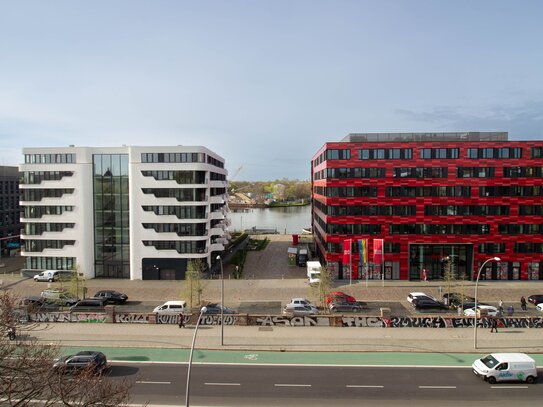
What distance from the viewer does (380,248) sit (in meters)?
53.1

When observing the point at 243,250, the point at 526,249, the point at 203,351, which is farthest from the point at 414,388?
the point at 243,250

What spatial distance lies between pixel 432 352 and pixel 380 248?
73.0ft

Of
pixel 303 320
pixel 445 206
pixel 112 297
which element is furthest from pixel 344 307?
pixel 112 297

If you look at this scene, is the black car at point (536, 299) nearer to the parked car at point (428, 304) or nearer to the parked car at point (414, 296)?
the parked car at point (428, 304)

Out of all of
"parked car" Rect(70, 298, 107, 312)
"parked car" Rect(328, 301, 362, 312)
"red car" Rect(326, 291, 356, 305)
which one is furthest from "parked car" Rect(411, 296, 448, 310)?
"parked car" Rect(70, 298, 107, 312)

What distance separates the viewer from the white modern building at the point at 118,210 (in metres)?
56.2

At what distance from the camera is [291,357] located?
101ft

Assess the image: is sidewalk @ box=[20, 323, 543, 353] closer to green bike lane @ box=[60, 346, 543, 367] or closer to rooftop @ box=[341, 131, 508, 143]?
green bike lane @ box=[60, 346, 543, 367]

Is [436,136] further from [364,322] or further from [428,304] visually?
[364,322]

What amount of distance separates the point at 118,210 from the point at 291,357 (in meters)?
36.3

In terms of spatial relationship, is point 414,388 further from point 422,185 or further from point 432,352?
point 422,185

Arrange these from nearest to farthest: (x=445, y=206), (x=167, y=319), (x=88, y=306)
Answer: (x=167, y=319) < (x=88, y=306) < (x=445, y=206)

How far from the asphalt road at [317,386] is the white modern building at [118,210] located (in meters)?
28.0

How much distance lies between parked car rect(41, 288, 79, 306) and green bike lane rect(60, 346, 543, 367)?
13083 millimetres
